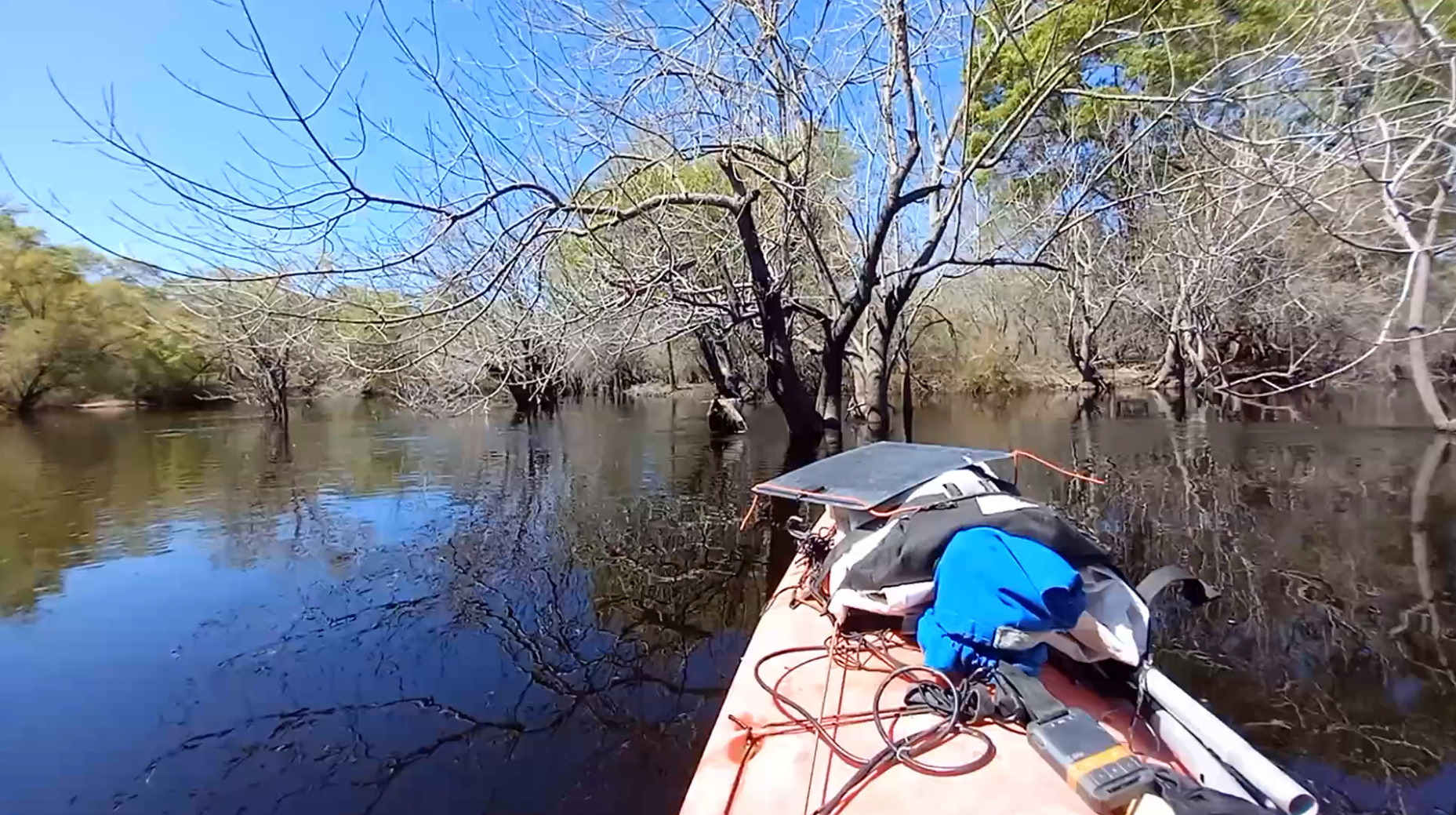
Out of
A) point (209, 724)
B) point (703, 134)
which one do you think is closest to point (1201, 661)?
point (209, 724)

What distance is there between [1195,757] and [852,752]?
0.97 m

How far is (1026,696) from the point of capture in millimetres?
2322

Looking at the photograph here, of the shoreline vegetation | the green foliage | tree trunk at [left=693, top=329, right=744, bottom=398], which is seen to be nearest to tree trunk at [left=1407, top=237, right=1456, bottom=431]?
the shoreline vegetation

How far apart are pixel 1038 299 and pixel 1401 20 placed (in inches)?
800

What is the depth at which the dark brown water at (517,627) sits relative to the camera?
3152 millimetres

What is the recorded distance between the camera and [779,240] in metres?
9.39

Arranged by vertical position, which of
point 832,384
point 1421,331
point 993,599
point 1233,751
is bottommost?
point 1233,751

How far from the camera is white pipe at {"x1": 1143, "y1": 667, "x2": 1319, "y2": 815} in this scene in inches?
69.5

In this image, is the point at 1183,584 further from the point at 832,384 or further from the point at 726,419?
the point at 726,419

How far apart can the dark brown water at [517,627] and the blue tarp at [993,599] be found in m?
1.32

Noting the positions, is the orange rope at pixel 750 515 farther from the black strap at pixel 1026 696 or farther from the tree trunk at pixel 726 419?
the tree trunk at pixel 726 419

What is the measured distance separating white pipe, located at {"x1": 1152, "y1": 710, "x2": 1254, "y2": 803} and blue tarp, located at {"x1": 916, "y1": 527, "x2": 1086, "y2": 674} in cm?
37

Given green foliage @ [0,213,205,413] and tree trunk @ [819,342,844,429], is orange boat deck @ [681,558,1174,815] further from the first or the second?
green foliage @ [0,213,205,413]

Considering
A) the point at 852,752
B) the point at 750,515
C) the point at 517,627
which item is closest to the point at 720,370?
the point at 750,515
